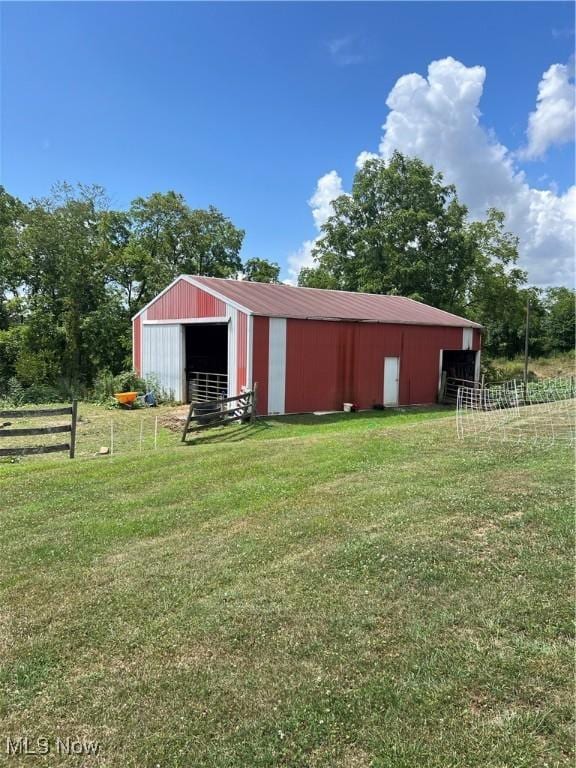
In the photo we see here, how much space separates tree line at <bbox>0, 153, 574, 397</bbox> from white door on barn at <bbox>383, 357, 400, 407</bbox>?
12799 mm

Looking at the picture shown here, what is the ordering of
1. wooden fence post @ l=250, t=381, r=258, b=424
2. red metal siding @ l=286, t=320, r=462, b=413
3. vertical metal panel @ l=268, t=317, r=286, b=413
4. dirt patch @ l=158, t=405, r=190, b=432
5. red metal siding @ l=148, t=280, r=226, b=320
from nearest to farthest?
1. dirt patch @ l=158, t=405, r=190, b=432
2. wooden fence post @ l=250, t=381, r=258, b=424
3. vertical metal panel @ l=268, t=317, r=286, b=413
4. red metal siding @ l=286, t=320, r=462, b=413
5. red metal siding @ l=148, t=280, r=226, b=320

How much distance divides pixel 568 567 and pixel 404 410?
13196mm

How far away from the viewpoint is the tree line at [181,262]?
78.8ft

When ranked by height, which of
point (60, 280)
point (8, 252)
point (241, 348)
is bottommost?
point (241, 348)

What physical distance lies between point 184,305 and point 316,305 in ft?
15.1

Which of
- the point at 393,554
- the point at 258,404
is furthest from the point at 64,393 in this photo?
the point at 393,554

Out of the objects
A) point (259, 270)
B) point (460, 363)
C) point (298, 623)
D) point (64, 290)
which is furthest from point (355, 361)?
point (259, 270)

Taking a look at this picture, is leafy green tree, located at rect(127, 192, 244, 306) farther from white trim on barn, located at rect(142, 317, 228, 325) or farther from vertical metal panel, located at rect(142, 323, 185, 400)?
white trim on barn, located at rect(142, 317, 228, 325)

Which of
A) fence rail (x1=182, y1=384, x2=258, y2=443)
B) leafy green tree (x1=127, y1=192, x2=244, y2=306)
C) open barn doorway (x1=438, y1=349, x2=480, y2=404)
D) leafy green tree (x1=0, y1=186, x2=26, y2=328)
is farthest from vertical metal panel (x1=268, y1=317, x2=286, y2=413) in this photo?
leafy green tree (x1=127, y1=192, x2=244, y2=306)

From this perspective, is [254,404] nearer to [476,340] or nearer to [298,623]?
[298,623]

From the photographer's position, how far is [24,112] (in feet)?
61.2

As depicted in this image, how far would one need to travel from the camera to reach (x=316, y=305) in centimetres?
1711

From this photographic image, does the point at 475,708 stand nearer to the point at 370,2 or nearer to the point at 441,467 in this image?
the point at 441,467

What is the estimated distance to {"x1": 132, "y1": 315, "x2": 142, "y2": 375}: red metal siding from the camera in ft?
65.2
